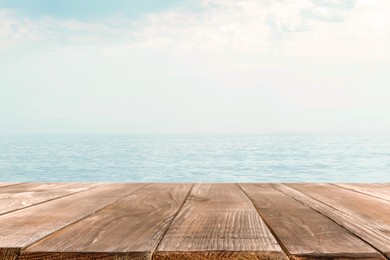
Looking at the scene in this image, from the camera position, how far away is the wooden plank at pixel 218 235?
63 centimetres

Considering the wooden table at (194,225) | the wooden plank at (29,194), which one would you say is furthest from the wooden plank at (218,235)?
the wooden plank at (29,194)

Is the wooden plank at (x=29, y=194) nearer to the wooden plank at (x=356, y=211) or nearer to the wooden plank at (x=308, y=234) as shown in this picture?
the wooden plank at (x=308, y=234)

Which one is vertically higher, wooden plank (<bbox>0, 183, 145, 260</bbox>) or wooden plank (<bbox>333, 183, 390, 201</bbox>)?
wooden plank (<bbox>0, 183, 145, 260</bbox>)

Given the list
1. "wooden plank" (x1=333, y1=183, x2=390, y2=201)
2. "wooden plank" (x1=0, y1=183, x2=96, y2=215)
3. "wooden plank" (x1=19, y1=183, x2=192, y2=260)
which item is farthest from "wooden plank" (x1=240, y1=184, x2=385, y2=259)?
"wooden plank" (x1=0, y1=183, x2=96, y2=215)

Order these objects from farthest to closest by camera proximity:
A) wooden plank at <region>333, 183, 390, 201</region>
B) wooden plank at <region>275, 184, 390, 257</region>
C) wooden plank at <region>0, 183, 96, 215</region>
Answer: wooden plank at <region>333, 183, 390, 201</region> → wooden plank at <region>0, 183, 96, 215</region> → wooden plank at <region>275, 184, 390, 257</region>

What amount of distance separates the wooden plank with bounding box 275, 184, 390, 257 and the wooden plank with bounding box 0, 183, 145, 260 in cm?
57

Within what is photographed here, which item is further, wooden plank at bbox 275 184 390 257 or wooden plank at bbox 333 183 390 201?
wooden plank at bbox 333 183 390 201

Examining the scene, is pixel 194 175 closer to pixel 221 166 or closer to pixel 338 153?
pixel 221 166

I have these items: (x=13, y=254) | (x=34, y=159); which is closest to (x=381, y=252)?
(x=13, y=254)

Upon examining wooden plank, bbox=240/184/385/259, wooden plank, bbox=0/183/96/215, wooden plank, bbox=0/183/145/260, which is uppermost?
wooden plank, bbox=240/184/385/259

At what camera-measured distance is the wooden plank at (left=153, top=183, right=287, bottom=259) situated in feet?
2.07

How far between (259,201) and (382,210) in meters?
0.32

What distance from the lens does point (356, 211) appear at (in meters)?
1.05

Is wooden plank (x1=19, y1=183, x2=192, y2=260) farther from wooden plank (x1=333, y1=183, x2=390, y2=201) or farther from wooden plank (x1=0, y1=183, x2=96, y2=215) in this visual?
wooden plank (x1=333, y1=183, x2=390, y2=201)
